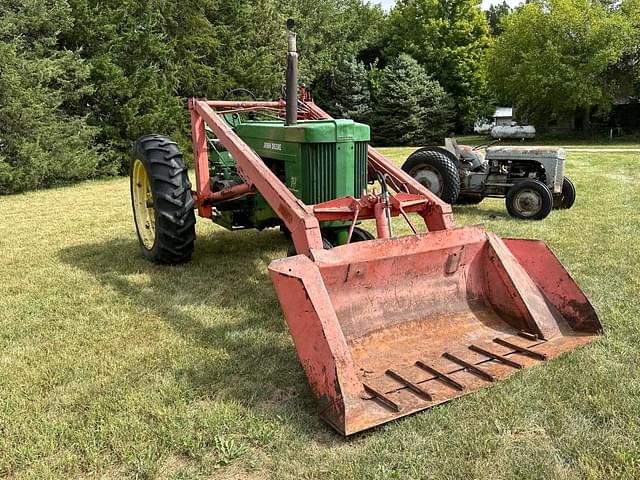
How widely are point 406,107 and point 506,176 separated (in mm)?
19158

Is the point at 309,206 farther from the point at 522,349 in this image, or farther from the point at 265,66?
the point at 265,66

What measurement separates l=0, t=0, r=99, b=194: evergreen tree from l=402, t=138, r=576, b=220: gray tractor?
323 inches

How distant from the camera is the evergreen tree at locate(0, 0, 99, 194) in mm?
11406

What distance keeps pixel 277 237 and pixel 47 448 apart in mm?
4239

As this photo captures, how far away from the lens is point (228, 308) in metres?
4.23

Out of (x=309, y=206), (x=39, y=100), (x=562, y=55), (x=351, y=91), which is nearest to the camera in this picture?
(x=309, y=206)

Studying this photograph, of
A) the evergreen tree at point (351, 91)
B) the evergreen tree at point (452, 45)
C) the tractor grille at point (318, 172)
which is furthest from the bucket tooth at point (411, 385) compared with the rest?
the evergreen tree at point (452, 45)

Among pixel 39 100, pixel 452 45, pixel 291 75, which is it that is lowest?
pixel 291 75

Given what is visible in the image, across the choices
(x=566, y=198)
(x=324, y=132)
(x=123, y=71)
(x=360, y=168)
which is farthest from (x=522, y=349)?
(x=123, y=71)

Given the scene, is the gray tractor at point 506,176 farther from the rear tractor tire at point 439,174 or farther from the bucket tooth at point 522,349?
the bucket tooth at point 522,349

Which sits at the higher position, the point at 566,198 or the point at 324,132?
the point at 324,132

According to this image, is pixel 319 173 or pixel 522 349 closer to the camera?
pixel 522 349

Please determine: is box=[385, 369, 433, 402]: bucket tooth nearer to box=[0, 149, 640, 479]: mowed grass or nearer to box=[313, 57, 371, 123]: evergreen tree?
box=[0, 149, 640, 479]: mowed grass

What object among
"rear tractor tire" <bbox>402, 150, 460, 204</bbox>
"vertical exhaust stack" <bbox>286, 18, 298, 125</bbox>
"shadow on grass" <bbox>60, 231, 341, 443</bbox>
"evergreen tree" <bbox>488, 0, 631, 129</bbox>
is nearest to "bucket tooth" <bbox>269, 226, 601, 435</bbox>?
"shadow on grass" <bbox>60, 231, 341, 443</bbox>
